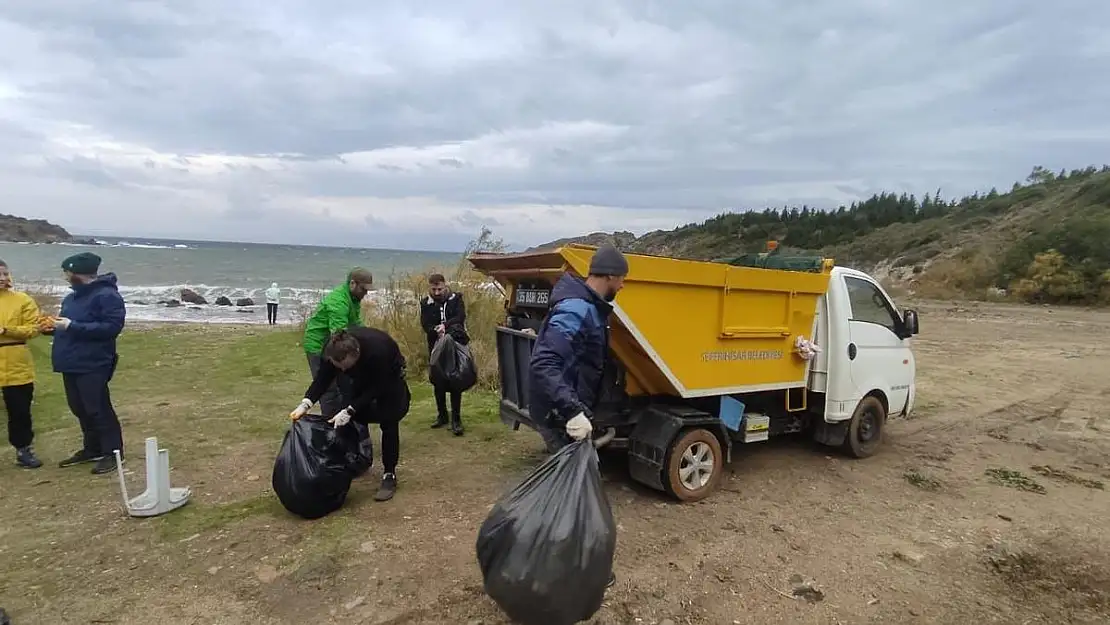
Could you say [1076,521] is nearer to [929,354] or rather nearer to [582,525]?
[582,525]

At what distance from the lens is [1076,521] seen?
16.3ft

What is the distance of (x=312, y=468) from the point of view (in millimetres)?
4516

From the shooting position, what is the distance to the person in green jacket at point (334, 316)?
5.73 m

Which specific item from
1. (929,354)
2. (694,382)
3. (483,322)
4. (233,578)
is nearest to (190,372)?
(483,322)

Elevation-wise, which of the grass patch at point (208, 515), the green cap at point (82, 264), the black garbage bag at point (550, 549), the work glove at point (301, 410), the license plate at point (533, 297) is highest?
the green cap at point (82, 264)

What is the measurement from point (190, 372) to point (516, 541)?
9536mm

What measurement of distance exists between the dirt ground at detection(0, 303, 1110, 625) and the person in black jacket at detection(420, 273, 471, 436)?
31 cm

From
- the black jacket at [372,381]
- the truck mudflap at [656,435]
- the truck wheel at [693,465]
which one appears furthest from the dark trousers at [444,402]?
the truck wheel at [693,465]

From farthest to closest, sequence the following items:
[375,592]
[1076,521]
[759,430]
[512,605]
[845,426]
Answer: [845,426]
[759,430]
[1076,521]
[375,592]
[512,605]

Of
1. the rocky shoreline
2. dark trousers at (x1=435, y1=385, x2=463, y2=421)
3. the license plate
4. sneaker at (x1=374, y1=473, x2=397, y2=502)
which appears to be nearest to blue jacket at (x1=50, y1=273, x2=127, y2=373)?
sneaker at (x1=374, y1=473, x2=397, y2=502)

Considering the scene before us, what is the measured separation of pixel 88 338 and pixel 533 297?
352cm

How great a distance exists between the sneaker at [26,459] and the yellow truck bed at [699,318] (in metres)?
4.10

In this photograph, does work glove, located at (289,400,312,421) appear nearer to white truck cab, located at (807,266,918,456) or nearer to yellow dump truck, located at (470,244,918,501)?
yellow dump truck, located at (470,244,918,501)

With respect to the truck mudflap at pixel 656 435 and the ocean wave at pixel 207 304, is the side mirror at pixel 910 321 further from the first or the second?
the ocean wave at pixel 207 304
